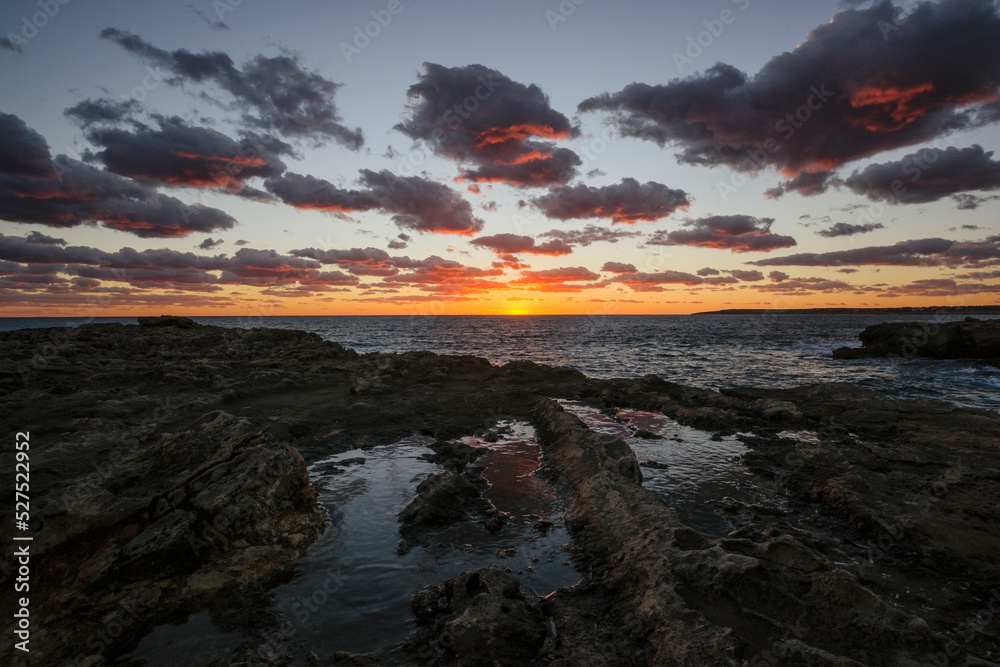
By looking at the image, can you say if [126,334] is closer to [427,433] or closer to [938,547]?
[427,433]

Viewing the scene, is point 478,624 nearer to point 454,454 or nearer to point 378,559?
point 378,559

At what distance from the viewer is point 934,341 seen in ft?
132

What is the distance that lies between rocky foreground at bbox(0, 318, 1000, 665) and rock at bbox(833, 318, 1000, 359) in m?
36.5

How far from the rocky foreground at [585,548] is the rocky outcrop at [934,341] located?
1437 inches

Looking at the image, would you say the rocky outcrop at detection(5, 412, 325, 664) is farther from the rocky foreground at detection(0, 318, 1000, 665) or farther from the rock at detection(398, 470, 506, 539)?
the rock at detection(398, 470, 506, 539)

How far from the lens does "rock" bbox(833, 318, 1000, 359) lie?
37.6m

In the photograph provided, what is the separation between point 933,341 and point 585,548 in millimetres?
52756

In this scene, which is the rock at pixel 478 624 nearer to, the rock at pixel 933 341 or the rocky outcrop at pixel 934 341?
the rocky outcrop at pixel 934 341

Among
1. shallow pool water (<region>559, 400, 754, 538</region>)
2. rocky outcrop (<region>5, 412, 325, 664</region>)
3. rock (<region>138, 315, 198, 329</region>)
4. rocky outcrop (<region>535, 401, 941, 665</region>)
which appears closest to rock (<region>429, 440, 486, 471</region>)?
rocky outcrop (<region>5, 412, 325, 664</region>)

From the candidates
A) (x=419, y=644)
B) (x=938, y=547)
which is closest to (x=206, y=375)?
(x=419, y=644)

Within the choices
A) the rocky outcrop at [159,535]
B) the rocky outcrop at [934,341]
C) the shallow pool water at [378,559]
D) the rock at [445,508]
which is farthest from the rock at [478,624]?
the rocky outcrop at [934,341]

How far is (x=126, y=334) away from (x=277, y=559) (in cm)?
3626

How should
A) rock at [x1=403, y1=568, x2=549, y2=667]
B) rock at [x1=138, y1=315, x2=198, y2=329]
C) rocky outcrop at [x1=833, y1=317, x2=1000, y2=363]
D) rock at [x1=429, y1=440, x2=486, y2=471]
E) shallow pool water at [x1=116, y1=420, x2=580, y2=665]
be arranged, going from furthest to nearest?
rock at [x1=138, y1=315, x2=198, y2=329] < rocky outcrop at [x1=833, y1=317, x2=1000, y2=363] < rock at [x1=429, y1=440, x2=486, y2=471] < shallow pool water at [x1=116, y1=420, x2=580, y2=665] < rock at [x1=403, y1=568, x2=549, y2=667]

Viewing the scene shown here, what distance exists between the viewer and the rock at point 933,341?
123ft
